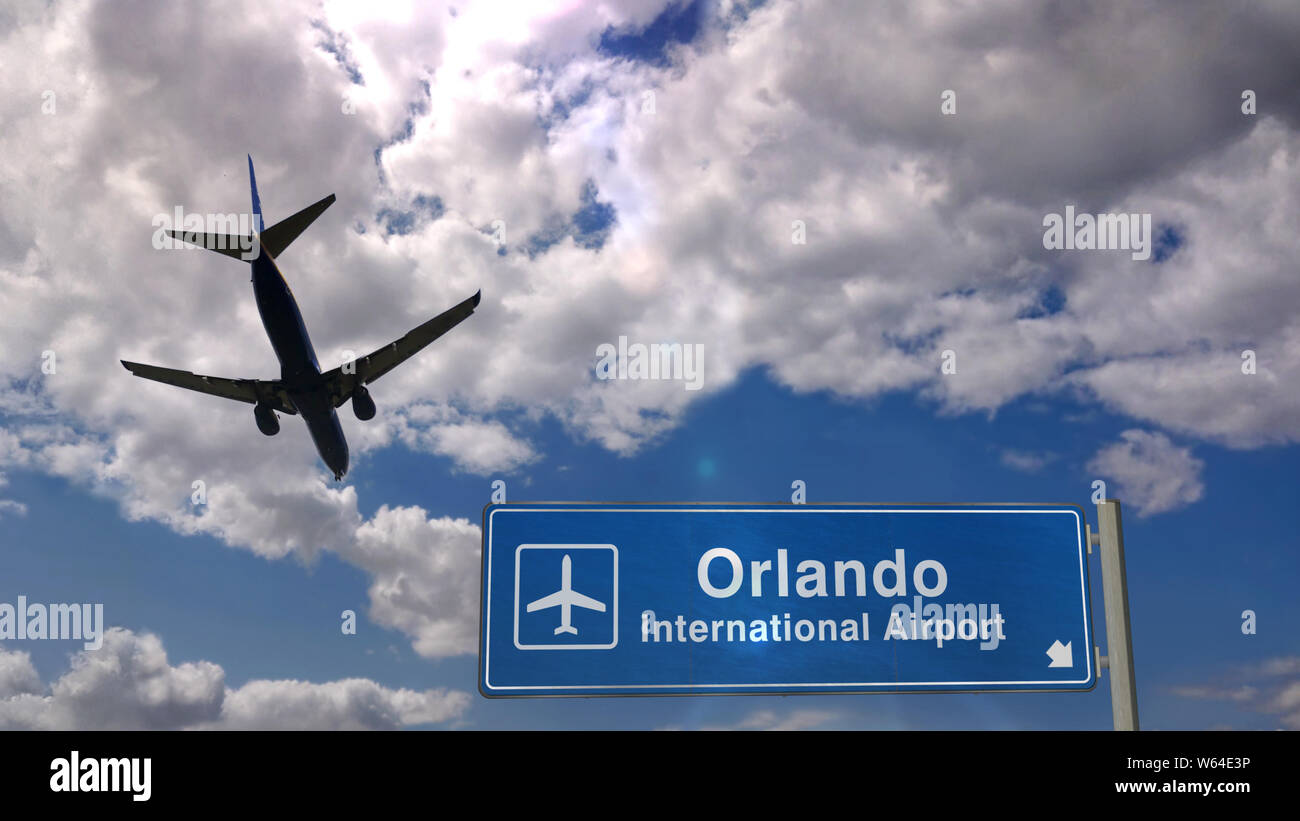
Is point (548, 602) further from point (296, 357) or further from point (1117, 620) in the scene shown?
point (296, 357)

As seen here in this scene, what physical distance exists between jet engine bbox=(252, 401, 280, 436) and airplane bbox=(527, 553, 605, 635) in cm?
3290

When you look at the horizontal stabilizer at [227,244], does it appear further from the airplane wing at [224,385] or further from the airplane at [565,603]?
the airplane at [565,603]

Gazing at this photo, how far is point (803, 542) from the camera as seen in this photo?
1119 cm

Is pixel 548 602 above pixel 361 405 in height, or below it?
below

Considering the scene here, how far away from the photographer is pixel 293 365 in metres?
36.8

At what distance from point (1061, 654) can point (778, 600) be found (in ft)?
12.0

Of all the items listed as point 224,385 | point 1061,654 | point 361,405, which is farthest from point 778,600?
point 224,385

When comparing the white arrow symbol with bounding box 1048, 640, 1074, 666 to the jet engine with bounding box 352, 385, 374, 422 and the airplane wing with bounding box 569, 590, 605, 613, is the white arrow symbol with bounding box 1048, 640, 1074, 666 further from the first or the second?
the jet engine with bounding box 352, 385, 374, 422

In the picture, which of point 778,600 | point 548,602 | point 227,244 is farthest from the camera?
point 227,244

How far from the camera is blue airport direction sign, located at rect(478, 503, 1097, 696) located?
10688mm

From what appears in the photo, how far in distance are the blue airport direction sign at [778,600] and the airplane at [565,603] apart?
2 cm

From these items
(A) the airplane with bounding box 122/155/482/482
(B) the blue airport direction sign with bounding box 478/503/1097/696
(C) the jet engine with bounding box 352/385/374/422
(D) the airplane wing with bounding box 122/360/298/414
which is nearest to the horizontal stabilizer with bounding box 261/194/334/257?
(A) the airplane with bounding box 122/155/482/482
